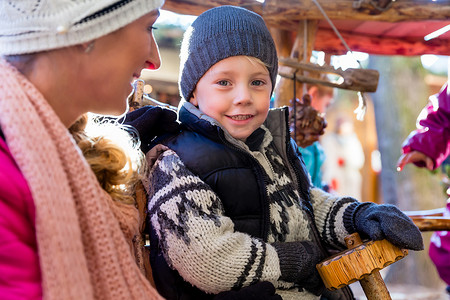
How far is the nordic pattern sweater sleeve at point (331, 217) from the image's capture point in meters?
1.70

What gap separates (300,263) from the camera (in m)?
1.42

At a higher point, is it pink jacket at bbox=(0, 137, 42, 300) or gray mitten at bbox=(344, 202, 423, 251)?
pink jacket at bbox=(0, 137, 42, 300)

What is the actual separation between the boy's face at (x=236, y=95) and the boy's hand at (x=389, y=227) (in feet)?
1.63

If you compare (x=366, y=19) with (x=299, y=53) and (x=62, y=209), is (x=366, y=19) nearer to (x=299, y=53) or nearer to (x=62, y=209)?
(x=299, y=53)

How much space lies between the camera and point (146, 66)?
50.2 inches

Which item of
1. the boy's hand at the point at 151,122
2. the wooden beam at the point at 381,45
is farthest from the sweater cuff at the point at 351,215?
the wooden beam at the point at 381,45

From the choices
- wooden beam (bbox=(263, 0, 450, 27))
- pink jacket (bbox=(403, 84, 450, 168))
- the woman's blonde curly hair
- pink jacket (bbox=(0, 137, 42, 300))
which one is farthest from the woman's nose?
pink jacket (bbox=(403, 84, 450, 168))

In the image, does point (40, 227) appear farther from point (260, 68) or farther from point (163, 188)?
point (260, 68)

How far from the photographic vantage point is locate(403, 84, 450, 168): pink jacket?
9.45ft

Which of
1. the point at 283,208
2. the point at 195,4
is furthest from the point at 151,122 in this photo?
the point at 195,4

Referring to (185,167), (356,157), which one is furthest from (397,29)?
(356,157)

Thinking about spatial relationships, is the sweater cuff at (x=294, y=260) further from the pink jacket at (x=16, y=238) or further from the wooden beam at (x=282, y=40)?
the wooden beam at (x=282, y=40)

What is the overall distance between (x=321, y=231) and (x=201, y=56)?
0.79m

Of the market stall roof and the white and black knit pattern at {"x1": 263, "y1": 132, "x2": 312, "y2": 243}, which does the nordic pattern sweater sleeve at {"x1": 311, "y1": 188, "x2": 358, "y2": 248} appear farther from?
the market stall roof
